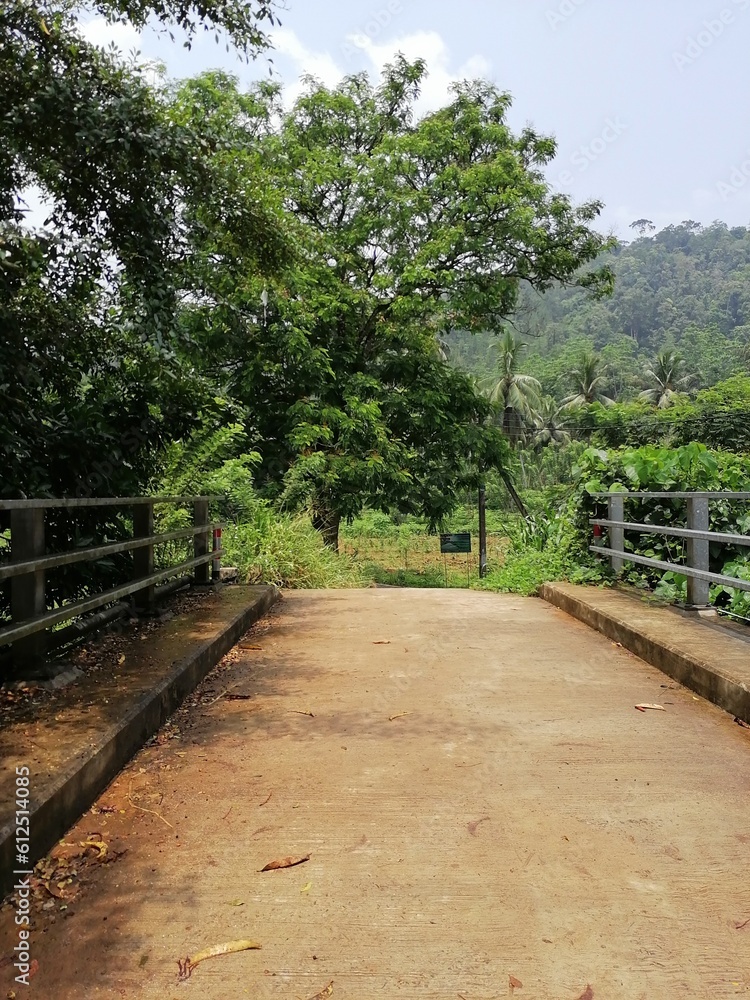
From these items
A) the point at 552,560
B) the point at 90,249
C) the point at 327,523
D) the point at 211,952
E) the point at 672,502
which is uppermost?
the point at 90,249

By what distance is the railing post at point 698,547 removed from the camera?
6.21m

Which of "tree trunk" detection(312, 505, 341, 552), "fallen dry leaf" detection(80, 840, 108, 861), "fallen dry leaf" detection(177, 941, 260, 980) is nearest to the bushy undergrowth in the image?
"tree trunk" detection(312, 505, 341, 552)

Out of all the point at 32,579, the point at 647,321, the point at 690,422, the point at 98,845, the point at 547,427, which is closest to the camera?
the point at 98,845

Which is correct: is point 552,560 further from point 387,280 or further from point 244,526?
point 387,280

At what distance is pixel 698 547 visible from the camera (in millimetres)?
6219

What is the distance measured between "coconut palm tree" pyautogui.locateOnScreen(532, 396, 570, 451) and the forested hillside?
835cm

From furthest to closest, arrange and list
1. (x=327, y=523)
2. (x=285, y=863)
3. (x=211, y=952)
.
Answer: (x=327, y=523)
(x=285, y=863)
(x=211, y=952)

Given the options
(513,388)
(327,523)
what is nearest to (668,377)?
(513,388)

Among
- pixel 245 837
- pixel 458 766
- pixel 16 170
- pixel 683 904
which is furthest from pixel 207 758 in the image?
pixel 16 170

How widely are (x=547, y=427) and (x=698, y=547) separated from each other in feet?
135

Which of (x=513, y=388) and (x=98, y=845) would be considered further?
(x=513, y=388)

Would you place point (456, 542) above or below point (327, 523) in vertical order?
below

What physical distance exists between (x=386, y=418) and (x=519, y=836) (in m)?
15.8

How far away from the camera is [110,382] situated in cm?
636
